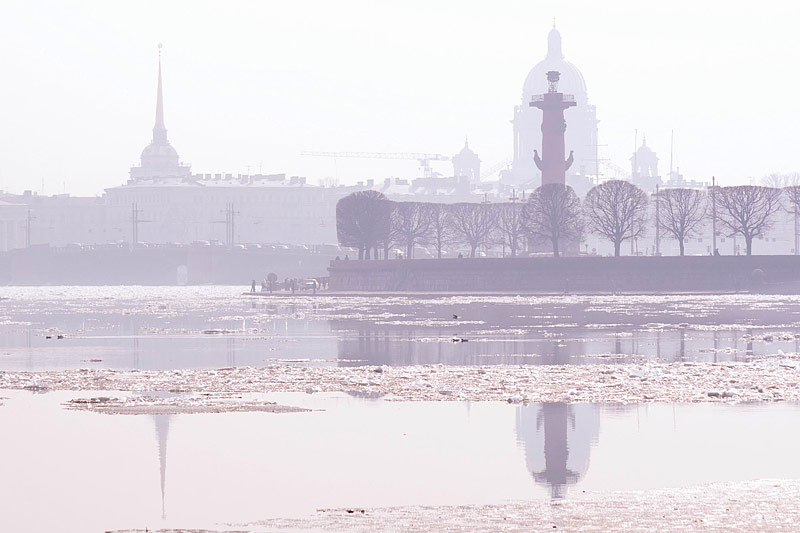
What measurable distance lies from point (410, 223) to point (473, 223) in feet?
17.3

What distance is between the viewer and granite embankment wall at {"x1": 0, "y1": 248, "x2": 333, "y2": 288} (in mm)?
169000

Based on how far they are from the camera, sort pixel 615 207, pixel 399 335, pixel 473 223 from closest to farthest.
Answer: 1. pixel 399 335
2. pixel 615 207
3. pixel 473 223

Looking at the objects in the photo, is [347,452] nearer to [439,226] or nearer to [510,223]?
[439,226]

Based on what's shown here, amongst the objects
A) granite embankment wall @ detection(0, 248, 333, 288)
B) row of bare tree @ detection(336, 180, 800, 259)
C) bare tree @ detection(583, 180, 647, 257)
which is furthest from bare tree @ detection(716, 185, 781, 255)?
granite embankment wall @ detection(0, 248, 333, 288)

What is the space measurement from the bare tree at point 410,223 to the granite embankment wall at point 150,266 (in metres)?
51.8

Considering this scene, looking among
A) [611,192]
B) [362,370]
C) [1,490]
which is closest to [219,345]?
[362,370]

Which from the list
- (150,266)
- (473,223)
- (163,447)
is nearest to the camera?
(163,447)

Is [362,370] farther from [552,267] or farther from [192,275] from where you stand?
[192,275]

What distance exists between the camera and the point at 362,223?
10631 centimetres

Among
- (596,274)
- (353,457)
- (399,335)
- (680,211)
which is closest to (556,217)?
(680,211)

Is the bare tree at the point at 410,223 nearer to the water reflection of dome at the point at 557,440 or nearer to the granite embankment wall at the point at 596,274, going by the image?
the granite embankment wall at the point at 596,274

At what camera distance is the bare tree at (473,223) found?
374ft

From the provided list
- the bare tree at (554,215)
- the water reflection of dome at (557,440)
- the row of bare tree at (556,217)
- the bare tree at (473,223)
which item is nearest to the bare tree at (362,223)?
the row of bare tree at (556,217)

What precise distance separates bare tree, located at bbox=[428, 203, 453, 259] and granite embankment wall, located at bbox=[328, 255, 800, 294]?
19376 mm
